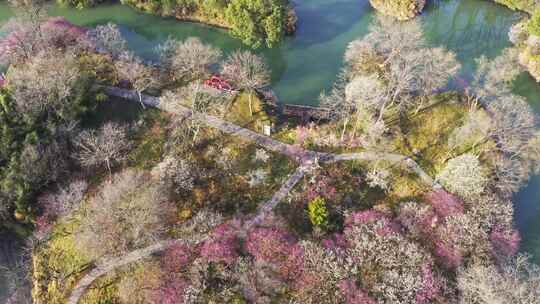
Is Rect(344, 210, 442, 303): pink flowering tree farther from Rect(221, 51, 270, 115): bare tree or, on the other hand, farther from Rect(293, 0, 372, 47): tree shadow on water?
Rect(293, 0, 372, 47): tree shadow on water

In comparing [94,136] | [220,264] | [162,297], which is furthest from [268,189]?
[94,136]

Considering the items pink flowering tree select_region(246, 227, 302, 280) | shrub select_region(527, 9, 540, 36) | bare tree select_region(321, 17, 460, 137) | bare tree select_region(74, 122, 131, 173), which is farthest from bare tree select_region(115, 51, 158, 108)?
shrub select_region(527, 9, 540, 36)

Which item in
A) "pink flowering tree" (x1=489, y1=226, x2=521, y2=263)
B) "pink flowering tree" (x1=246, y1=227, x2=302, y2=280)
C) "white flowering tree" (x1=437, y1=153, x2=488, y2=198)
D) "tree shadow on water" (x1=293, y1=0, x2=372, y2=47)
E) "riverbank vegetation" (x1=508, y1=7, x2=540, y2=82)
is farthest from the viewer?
"tree shadow on water" (x1=293, y1=0, x2=372, y2=47)

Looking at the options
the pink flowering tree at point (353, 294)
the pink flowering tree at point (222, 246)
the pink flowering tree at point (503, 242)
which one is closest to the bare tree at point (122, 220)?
the pink flowering tree at point (222, 246)

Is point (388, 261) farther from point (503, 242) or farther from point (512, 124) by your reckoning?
point (512, 124)

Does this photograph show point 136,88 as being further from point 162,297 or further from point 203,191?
point 162,297

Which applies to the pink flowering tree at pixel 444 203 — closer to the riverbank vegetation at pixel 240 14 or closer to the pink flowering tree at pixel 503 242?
the pink flowering tree at pixel 503 242

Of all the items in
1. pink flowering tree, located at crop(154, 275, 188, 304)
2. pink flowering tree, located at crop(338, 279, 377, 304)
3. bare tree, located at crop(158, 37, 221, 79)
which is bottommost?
pink flowering tree, located at crop(154, 275, 188, 304)
